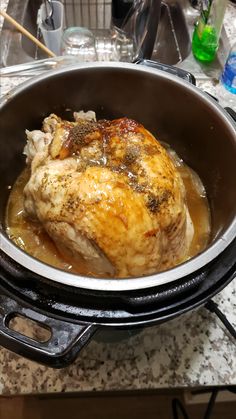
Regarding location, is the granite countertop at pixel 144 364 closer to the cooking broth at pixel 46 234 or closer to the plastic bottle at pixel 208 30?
the cooking broth at pixel 46 234

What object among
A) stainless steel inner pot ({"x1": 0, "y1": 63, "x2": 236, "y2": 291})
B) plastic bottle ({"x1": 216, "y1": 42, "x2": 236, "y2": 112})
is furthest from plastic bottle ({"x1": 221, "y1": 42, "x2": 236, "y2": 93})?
stainless steel inner pot ({"x1": 0, "y1": 63, "x2": 236, "y2": 291})

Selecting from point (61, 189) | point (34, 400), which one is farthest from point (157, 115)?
point (34, 400)

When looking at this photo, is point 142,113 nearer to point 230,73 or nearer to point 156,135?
point 156,135

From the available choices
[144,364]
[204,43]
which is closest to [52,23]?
[204,43]

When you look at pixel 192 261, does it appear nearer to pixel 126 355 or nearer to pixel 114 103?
pixel 126 355

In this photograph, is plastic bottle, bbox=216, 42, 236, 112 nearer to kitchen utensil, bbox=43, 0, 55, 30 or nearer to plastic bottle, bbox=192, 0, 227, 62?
plastic bottle, bbox=192, 0, 227, 62
